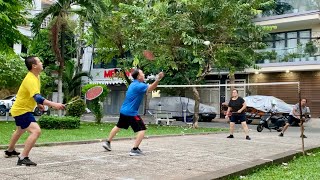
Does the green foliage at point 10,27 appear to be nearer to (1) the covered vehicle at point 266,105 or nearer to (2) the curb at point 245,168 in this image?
(2) the curb at point 245,168

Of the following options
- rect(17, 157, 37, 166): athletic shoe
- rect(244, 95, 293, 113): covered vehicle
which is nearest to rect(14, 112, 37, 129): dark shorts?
rect(17, 157, 37, 166): athletic shoe

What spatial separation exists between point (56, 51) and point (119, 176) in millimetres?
13120

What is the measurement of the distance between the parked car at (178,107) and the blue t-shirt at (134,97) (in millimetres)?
18807

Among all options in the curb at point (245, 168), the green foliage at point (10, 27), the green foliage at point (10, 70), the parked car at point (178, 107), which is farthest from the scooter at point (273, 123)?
the green foliage at point (10, 70)

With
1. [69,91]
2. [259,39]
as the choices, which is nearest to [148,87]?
[259,39]

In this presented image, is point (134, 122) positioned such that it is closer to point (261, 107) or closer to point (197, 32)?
point (197, 32)

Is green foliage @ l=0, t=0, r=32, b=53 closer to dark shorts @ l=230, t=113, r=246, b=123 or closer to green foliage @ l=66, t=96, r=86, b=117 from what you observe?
green foliage @ l=66, t=96, r=86, b=117

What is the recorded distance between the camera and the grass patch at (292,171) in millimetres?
6798

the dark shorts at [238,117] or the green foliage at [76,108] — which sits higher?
the dark shorts at [238,117]

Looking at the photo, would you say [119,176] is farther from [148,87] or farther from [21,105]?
[148,87]

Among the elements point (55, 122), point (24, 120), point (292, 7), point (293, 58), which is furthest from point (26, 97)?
point (292, 7)

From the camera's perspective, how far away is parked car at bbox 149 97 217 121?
2798cm

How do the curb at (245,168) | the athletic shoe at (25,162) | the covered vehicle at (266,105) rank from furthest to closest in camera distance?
the covered vehicle at (266,105) < the athletic shoe at (25,162) < the curb at (245,168)

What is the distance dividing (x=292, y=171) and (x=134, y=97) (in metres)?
3.48
